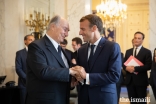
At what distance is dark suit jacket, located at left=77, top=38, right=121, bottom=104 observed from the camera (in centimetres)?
227

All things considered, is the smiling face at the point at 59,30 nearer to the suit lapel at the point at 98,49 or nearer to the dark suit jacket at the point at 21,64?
the suit lapel at the point at 98,49

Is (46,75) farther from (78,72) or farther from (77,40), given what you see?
(77,40)

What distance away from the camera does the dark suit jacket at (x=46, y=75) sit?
2.17 metres

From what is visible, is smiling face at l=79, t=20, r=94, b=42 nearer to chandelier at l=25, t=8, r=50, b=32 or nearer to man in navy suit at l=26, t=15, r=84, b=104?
man in navy suit at l=26, t=15, r=84, b=104

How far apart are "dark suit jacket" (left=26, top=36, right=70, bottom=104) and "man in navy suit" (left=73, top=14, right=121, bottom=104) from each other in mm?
215

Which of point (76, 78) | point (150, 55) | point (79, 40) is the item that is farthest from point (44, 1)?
point (76, 78)

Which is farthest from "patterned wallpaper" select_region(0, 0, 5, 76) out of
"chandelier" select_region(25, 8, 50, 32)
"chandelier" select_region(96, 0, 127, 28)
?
"chandelier" select_region(96, 0, 127, 28)

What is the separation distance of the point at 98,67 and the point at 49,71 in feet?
1.66

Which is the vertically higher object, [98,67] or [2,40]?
[2,40]

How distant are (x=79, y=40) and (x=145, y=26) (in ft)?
22.8

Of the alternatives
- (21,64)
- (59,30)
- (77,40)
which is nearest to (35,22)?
(21,64)

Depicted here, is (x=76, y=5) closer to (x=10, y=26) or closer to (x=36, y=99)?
(x=10, y=26)

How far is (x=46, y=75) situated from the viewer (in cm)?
213

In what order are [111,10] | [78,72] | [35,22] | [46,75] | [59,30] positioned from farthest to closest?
[111,10]
[35,22]
[59,30]
[78,72]
[46,75]
